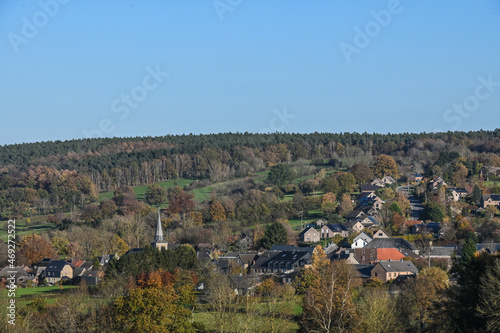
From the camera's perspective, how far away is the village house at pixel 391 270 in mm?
51781

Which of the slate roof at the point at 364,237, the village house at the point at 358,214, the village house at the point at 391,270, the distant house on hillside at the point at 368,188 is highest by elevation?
the distant house on hillside at the point at 368,188

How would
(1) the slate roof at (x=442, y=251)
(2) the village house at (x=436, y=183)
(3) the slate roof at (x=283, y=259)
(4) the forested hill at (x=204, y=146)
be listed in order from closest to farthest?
(3) the slate roof at (x=283, y=259) → (1) the slate roof at (x=442, y=251) → (2) the village house at (x=436, y=183) → (4) the forested hill at (x=204, y=146)

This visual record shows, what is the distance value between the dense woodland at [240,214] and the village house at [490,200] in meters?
0.81

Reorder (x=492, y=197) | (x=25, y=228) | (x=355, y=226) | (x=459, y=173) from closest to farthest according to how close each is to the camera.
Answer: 1. (x=355, y=226)
2. (x=492, y=197)
3. (x=25, y=228)
4. (x=459, y=173)

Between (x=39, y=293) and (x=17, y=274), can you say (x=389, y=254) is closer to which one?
(x=39, y=293)

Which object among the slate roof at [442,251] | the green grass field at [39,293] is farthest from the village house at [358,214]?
the green grass field at [39,293]

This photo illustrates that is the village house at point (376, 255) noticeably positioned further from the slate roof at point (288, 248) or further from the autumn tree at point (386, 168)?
the autumn tree at point (386, 168)

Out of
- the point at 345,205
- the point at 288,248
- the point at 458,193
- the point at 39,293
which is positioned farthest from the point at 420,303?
the point at 458,193

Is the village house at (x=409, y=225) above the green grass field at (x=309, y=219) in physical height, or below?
below

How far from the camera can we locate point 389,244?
62.2 meters

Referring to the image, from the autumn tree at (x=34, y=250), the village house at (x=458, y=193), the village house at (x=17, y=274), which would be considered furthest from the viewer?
the village house at (x=458, y=193)

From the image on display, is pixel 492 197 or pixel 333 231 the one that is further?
pixel 492 197

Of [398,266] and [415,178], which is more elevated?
[415,178]

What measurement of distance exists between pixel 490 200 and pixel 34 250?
43.1 metres
